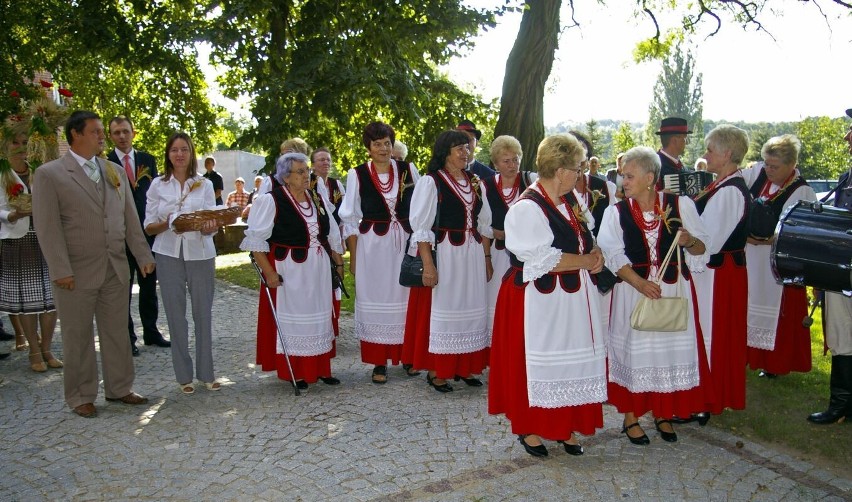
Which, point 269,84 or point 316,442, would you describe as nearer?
point 316,442

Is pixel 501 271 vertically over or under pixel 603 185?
under

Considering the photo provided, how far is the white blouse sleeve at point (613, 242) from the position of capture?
16.0ft

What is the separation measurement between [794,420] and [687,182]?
2016 mm

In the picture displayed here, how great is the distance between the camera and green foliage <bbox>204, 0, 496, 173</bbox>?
10.6 meters

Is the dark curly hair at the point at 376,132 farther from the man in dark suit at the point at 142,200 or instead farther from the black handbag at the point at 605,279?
the man in dark suit at the point at 142,200

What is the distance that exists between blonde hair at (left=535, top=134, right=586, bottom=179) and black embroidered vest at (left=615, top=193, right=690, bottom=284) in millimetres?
602

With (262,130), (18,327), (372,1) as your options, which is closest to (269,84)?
(262,130)

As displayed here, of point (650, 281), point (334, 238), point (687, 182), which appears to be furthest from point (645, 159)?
point (334, 238)

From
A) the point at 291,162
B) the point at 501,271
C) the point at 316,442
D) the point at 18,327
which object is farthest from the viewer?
the point at 18,327

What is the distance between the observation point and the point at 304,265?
6.42 m

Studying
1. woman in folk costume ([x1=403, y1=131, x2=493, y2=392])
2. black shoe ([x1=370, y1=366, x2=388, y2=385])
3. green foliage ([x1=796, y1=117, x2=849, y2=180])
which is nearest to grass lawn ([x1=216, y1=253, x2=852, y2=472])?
woman in folk costume ([x1=403, y1=131, x2=493, y2=392])

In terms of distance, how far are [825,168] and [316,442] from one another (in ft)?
141

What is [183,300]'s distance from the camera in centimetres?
648

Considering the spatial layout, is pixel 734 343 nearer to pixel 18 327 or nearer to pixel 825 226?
pixel 825 226
